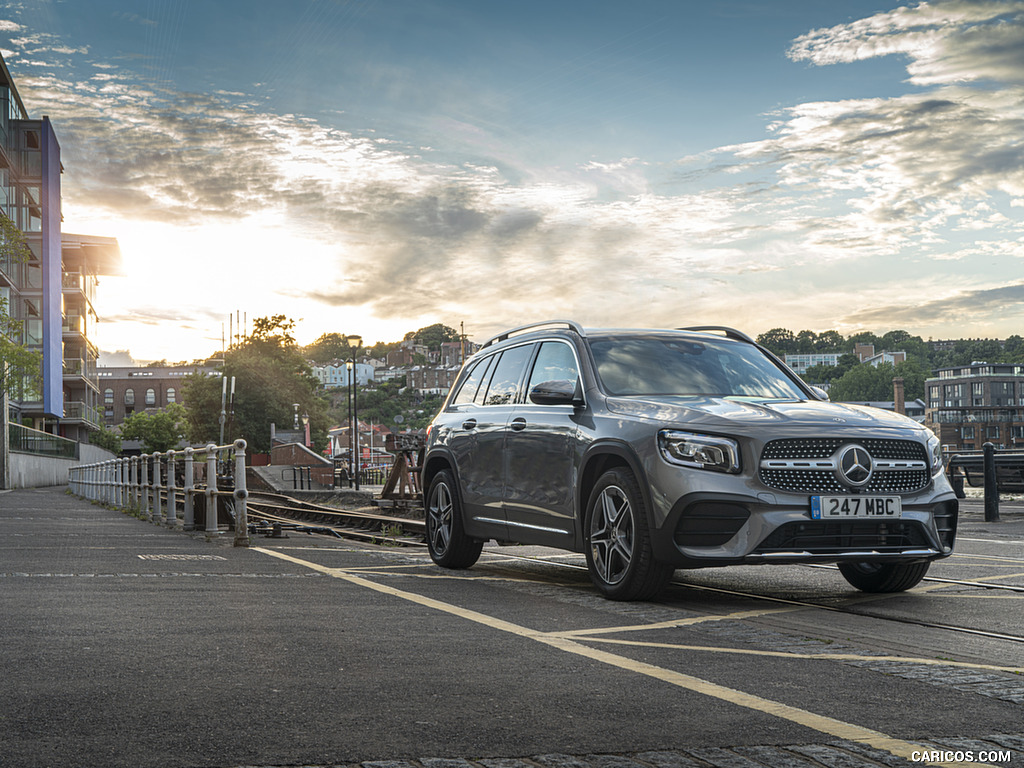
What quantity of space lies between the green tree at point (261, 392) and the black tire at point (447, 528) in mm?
74534

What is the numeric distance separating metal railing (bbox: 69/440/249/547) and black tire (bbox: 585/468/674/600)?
4179mm

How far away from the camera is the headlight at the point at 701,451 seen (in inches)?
259

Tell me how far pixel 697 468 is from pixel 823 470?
77cm

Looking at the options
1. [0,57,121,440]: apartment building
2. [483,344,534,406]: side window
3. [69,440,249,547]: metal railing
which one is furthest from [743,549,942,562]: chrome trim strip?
[0,57,121,440]: apartment building

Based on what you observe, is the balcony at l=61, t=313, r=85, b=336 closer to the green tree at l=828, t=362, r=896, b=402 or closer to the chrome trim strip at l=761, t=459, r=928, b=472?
the chrome trim strip at l=761, t=459, r=928, b=472

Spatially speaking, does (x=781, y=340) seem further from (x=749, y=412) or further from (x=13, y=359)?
(x=749, y=412)

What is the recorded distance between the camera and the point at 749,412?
691cm

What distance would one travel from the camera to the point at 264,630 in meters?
5.61

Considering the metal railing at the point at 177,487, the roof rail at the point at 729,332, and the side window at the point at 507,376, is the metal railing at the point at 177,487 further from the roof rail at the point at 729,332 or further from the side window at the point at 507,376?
the roof rail at the point at 729,332

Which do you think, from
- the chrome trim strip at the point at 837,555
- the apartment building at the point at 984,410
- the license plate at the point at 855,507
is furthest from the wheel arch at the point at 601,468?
the apartment building at the point at 984,410

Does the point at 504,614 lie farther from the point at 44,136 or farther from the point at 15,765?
the point at 44,136

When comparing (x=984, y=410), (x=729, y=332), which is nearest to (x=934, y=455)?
(x=729, y=332)

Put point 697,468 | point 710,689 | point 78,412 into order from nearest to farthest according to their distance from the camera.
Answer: point 710,689, point 697,468, point 78,412

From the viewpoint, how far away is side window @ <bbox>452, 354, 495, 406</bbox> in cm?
976
